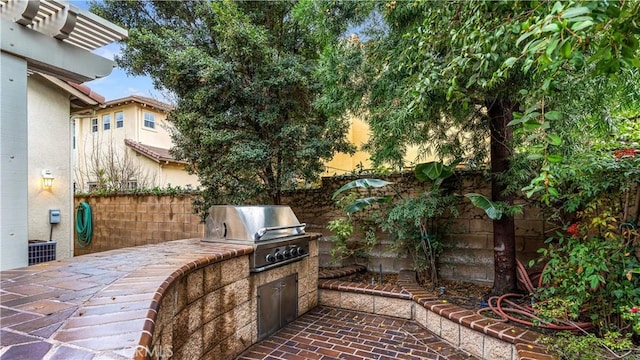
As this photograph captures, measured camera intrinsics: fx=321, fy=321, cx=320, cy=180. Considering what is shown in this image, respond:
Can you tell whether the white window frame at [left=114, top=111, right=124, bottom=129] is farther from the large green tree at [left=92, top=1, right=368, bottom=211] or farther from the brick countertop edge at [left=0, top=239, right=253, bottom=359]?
the brick countertop edge at [left=0, top=239, right=253, bottom=359]

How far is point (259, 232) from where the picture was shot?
3.80 metres

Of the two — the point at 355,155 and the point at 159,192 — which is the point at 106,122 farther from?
the point at 355,155

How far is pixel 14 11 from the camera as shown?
297cm

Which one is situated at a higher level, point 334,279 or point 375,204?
point 375,204

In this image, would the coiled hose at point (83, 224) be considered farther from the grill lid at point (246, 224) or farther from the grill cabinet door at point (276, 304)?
the grill cabinet door at point (276, 304)

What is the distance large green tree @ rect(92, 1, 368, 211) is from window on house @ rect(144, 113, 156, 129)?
8.81 m

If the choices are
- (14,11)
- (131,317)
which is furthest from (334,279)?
(14,11)

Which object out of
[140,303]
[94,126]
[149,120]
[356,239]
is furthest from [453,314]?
[94,126]

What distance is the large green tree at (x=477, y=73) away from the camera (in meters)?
1.73

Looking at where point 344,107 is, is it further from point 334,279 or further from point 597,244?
point 597,244

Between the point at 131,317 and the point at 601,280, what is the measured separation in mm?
3528

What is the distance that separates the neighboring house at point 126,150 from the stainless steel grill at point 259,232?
815 cm

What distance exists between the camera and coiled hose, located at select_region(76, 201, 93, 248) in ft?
31.7

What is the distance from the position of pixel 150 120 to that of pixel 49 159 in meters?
8.57
